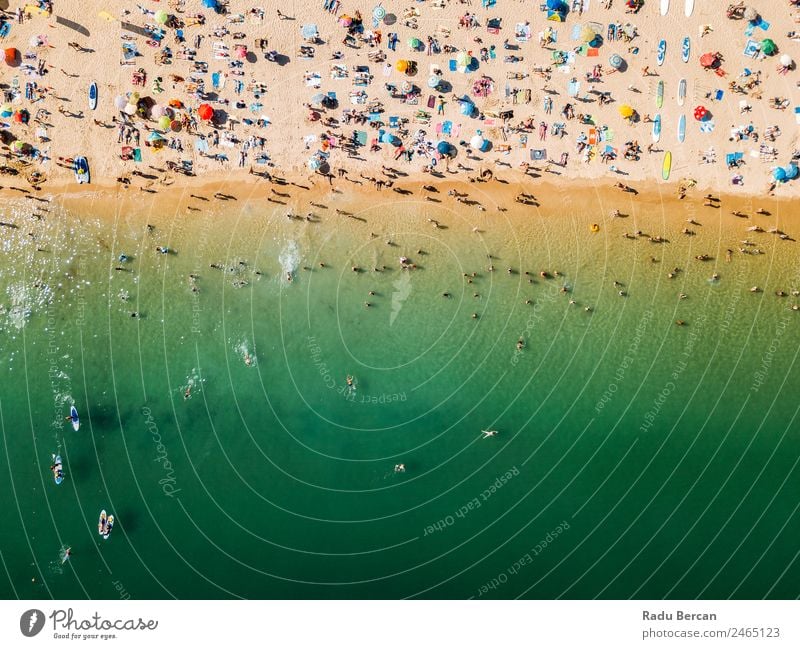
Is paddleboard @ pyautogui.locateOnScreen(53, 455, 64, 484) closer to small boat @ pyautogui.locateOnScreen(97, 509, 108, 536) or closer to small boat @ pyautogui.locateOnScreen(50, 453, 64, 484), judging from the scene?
small boat @ pyautogui.locateOnScreen(50, 453, 64, 484)

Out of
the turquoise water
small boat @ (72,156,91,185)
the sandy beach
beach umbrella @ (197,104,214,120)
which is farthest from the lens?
small boat @ (72,156,91,185)

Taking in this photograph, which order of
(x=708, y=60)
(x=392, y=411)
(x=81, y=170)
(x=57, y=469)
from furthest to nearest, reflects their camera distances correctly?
(x=81, y=170)
(x=57, y=469)
(x=392, y=411)
(x=708, y=60)

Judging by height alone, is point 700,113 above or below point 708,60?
below

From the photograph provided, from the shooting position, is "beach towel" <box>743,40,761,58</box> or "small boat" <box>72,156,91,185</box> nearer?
"beach towel" <box>743,40,761,58</box>

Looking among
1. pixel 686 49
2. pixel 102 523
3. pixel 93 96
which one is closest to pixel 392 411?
pixel 102 523

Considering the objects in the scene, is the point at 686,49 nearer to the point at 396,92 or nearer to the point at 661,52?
the point at 661,52

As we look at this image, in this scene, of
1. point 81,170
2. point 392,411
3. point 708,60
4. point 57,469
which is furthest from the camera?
point 81,170

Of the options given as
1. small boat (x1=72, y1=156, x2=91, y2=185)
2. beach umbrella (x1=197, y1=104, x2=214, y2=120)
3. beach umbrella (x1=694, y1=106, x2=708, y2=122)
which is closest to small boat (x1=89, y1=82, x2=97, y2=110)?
small boat (x1=72, y1=156, x2=91, y2=185)
